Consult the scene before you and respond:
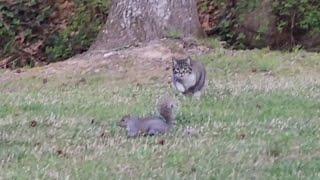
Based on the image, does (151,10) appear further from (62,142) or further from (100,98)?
(62,142)

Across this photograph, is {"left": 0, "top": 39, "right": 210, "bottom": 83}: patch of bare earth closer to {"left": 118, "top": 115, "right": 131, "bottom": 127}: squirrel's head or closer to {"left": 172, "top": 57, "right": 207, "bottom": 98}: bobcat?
{"left": 172, "top": 57, "right": 207, "bottom": 98}: bobcat

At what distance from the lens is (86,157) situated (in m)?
7.12

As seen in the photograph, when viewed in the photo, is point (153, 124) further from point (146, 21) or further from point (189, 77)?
point (146, 21)

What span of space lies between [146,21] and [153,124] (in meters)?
7.45

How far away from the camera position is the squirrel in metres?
7.89

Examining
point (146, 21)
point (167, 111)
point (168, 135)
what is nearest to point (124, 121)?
point (167, 111)

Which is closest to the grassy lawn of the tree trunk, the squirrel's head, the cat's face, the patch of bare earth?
the squirrel's head

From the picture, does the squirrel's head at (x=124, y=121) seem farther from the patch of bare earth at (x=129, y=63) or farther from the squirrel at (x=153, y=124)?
the patch of bare earth at (x=129, y=63)

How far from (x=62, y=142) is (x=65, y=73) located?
6259 millimetres

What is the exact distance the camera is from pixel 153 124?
7918 millimetres

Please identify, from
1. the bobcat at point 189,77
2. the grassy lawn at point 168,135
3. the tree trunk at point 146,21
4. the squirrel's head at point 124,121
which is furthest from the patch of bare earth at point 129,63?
the squirrel's head at point 124,121

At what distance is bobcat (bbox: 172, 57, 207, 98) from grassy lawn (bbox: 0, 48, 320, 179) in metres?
0.12

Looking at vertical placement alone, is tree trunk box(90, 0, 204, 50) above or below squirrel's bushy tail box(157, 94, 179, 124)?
below

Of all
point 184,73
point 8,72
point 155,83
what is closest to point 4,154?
point 184,73
